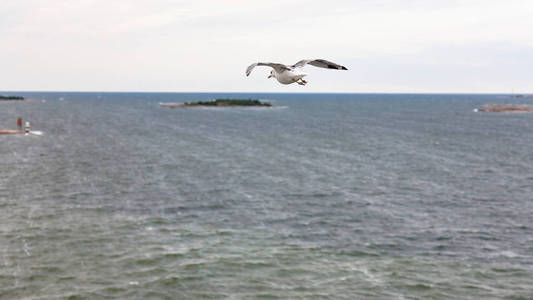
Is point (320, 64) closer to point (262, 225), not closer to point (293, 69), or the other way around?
point (293, 69)

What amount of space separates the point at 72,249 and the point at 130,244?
487 cm

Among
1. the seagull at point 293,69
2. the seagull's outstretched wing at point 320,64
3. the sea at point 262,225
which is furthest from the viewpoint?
the sea at point 262,225

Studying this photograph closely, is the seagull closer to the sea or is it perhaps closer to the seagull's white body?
the seagull's white body

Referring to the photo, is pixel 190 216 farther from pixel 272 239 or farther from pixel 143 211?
pixel 272 239

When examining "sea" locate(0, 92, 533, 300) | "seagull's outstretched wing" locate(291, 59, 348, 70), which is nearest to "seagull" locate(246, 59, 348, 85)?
"seagull's outstretched wing" locate(291, 59, 348, 70)

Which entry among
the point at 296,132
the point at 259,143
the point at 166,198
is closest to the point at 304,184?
the point at 166,198

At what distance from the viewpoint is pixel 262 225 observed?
167 feet

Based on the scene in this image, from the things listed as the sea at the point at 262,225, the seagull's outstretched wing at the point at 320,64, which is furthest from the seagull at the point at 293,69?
the sea at the point at 262,225

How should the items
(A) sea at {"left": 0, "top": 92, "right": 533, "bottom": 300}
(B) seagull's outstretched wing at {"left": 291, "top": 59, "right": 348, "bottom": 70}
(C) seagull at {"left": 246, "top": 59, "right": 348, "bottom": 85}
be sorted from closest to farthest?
(B) seagull's outstretched wing at {"left": 291, "top": 59, "right": 348, "bottom": 70} < (C) seagull at {"left": 246, "top": 59, "right": 348, "bottom": 85} < (A) sea at {"left": 0, "top": 92, "right": 533, "bottom": 300}

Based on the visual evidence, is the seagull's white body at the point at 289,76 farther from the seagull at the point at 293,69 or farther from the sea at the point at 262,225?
the sea at the point at 262,225

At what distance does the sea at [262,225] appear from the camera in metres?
37.2

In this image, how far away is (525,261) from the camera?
4278 cm

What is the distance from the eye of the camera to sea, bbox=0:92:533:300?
122ft

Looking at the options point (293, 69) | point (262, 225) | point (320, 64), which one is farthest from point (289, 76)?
point (262, 225)
